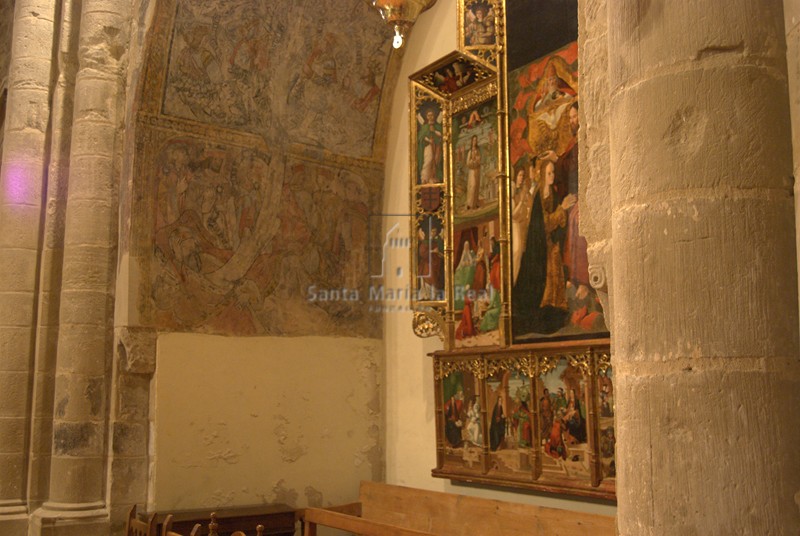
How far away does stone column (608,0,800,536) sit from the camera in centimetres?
201

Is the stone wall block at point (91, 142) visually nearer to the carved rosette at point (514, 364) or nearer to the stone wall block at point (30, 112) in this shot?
the stone wall block at point (30, 112)

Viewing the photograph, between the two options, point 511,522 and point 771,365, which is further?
point 511,522

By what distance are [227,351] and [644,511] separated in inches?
252

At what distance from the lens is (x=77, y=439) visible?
24.5 ft

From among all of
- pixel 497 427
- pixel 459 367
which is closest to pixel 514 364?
pixel 497 427

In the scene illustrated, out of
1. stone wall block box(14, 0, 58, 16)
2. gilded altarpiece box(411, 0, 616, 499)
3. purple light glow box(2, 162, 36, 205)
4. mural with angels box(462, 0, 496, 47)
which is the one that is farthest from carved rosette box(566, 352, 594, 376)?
stone wall block box(14, 0, 58, 16)

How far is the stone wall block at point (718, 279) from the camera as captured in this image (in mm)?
2066

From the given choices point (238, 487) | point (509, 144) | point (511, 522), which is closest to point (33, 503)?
point (238, 487)

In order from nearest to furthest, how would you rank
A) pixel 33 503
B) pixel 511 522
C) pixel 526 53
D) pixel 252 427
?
pixel 511 522 < pixel 526 53 < pixel 33 503 < pixel 252 427

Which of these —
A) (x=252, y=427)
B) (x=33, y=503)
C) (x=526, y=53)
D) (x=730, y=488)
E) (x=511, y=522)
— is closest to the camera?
(x=730, y=488)

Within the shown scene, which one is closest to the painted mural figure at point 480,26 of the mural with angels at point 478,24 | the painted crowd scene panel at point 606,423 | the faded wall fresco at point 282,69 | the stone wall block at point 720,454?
the mural with angels at point 478,24

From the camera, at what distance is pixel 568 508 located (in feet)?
21.4

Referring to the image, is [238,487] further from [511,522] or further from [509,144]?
[509,144]

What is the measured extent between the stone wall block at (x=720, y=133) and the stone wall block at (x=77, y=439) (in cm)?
643
